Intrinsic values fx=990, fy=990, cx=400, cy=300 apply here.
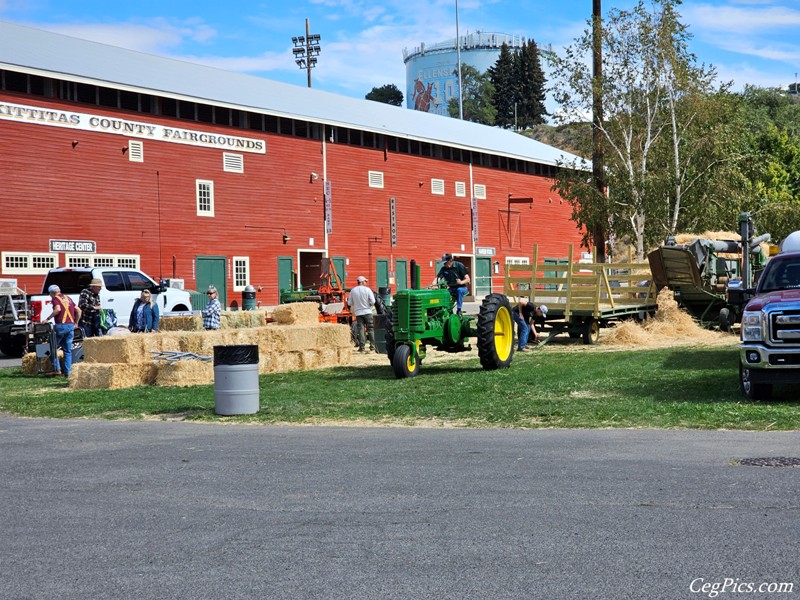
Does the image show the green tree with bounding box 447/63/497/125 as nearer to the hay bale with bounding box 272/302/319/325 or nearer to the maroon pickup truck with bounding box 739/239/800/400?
the hay bale with bounding box 272/302/319/325

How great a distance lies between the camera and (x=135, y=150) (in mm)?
39406

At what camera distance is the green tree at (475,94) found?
145250 mm

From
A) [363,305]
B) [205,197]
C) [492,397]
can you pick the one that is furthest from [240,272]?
[492,397]

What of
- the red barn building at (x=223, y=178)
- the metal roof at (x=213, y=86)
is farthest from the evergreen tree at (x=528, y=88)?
the red barn building at (x=223, y=178)

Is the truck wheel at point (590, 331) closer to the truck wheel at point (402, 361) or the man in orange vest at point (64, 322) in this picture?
the truck wheel at point (402, 361)

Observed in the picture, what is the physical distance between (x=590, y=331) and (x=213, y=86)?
26.5 meters

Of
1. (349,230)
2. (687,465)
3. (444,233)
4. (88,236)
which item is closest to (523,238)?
(444,233)

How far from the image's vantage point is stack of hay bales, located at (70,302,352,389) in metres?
18.2

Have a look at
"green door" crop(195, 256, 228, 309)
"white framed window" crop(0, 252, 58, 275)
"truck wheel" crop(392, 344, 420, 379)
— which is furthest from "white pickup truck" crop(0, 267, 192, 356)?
"green door" crop(195, 256, 228, 309)

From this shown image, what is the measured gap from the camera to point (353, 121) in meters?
49.8

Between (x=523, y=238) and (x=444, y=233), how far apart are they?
→ 8.43 m

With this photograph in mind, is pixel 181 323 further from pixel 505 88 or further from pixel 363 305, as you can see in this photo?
pixel 505 88

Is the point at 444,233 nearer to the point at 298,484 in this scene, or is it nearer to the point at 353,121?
the point at 353,121

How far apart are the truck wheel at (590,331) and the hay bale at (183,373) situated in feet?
32.6
